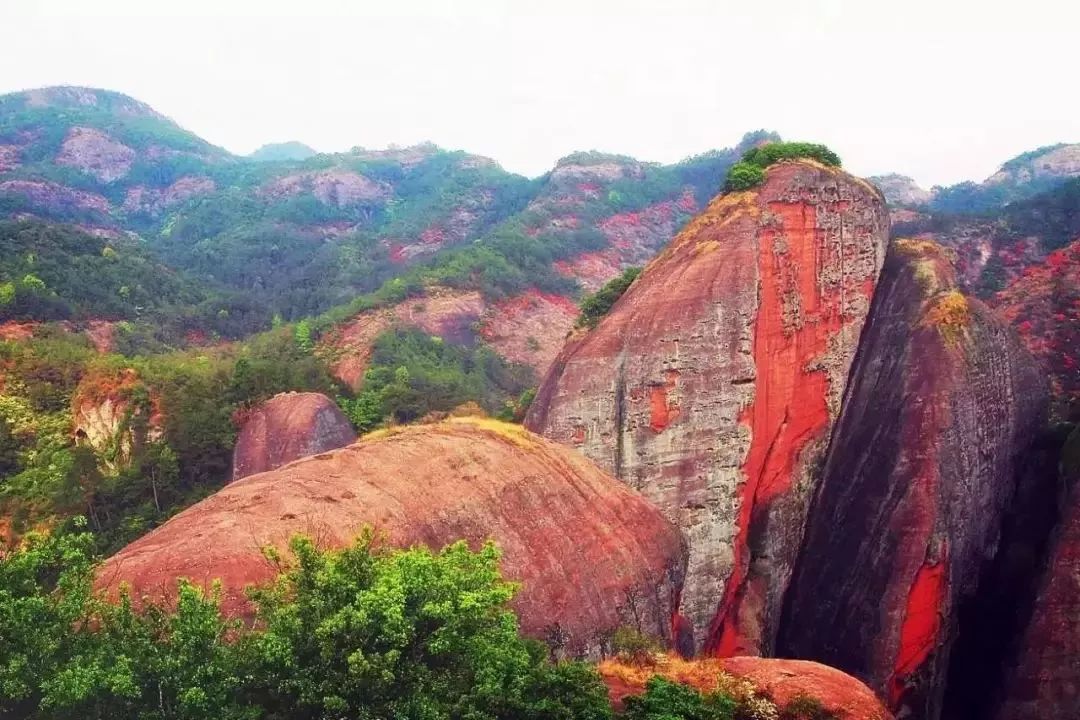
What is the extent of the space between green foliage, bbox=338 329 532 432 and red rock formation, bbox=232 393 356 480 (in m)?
6.06

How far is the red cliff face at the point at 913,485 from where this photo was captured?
20.7 meters

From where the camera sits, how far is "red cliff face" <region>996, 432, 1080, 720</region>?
18.5 m

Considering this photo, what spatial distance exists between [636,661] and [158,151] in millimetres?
158861

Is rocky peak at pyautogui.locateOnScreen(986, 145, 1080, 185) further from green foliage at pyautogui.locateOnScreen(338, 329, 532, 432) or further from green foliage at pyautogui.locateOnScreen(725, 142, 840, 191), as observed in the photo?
green foliage at pyautogui.locateOnScreen(725, 142, 840, 191)

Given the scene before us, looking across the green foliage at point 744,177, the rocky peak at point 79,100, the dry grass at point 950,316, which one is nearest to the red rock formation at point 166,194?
the rocky peak at point 79,100

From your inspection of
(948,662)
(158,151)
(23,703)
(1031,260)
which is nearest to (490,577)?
(23,703)

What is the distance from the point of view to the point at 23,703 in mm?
8188

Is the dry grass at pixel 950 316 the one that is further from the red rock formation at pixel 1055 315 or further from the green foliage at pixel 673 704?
the green foliage at pixel 673 704

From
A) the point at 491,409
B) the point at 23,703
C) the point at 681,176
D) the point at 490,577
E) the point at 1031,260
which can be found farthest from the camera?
the point at 681,176

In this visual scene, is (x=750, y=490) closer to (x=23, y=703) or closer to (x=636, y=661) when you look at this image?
(x=636, y=661)

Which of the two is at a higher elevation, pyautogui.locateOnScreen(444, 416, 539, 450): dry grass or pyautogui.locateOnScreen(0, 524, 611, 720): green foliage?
pyautogui.locateOnScreen(444, 416, 539, 450): dry grass

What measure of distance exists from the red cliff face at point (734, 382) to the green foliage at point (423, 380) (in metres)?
16.8

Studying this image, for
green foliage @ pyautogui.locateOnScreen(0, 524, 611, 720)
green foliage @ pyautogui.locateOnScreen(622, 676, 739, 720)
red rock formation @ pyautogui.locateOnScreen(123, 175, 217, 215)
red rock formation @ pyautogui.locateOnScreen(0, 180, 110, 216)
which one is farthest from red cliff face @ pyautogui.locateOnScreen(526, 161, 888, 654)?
red rock formation @ pyautogui.locateOnScreen(123, 175, 217, 215)

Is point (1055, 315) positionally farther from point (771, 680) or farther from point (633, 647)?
point (633, 647)
